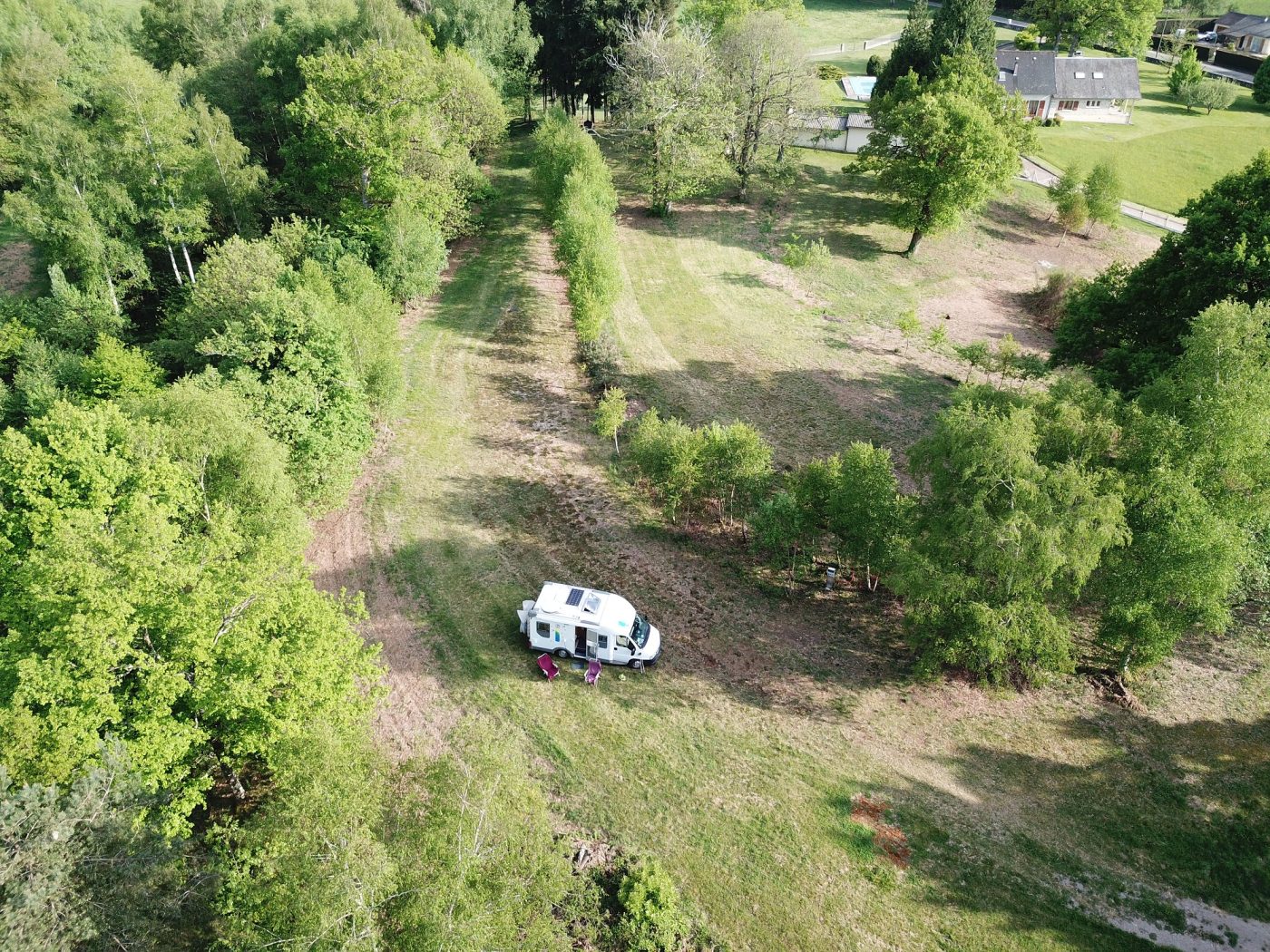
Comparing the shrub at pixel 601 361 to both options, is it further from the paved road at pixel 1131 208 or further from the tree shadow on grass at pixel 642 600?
the paved road at pixel 1131 208

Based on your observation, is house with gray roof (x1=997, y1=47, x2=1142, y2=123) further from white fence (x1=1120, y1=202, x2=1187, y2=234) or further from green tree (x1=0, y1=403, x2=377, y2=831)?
green tree (x1=0, y1=403, x2=377, y2=831)

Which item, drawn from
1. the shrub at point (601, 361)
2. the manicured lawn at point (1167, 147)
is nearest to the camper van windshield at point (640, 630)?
the shrub at point (601, 361)

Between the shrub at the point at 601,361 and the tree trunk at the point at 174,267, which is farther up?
the tree trunk at the point at 174,267

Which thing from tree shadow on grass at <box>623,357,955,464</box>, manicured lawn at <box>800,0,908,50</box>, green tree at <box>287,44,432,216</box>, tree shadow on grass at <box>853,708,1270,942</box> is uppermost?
manicured lawn at <box>800,0,908,50</box>

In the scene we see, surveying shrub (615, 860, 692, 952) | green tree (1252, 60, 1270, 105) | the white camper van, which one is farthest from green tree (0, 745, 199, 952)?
green tree (1252, 60, 1270, 105)

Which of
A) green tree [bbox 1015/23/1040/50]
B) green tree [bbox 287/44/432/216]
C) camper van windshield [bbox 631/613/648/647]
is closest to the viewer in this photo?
camper van windshield [bbox 631/613/648/647]

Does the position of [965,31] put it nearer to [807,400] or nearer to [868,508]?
[807,400]
